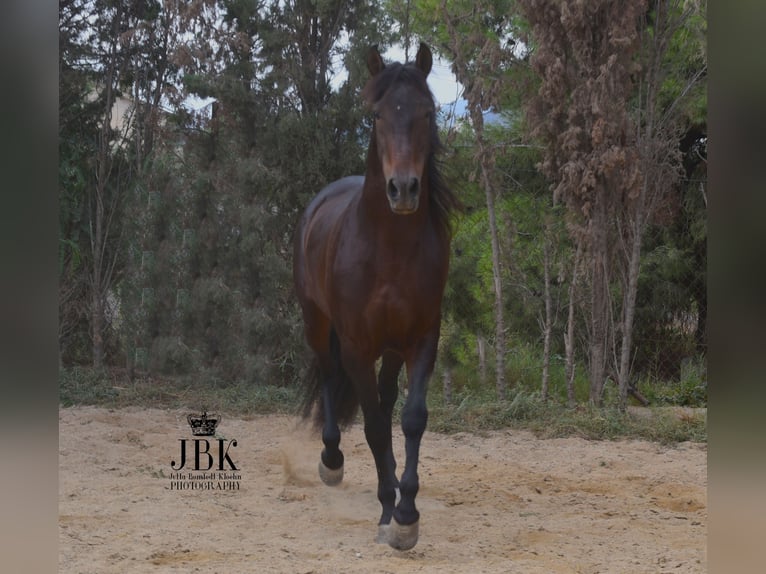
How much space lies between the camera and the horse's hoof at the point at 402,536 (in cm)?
296

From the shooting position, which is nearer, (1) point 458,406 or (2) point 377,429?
(2) point 377,429

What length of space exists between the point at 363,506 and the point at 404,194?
1.80 m

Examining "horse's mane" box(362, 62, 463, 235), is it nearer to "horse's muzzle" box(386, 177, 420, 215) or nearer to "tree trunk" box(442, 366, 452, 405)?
"horse's muzzle" box(386, 177, 420, 215)

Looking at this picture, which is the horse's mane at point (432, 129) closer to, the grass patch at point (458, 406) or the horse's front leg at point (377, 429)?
the horse's front leg at point (377, 429)

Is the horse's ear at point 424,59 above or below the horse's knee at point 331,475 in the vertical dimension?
above

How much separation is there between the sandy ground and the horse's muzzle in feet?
4.20

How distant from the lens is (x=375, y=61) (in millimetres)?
3047

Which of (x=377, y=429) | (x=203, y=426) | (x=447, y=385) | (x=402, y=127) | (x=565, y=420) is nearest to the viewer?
(x=402, y=127)

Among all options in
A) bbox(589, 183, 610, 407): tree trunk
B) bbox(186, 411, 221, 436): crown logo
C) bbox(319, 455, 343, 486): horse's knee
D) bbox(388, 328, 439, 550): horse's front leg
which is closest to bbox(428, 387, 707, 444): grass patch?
bbox(589, 183, 610, 407): tree trunk

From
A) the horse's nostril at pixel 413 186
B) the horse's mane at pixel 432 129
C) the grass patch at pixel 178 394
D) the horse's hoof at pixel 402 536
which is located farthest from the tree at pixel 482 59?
the horse's nostril at pixel 413 186

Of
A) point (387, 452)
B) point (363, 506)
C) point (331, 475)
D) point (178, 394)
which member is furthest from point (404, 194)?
point (178, 394)

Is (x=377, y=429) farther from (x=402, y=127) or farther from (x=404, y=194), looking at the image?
(x=402, y=127)

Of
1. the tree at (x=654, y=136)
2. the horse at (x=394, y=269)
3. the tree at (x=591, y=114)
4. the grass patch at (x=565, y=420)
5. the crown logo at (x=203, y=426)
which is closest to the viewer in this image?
the horse at (x=394, y=269)

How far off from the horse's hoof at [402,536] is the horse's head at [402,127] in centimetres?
124
